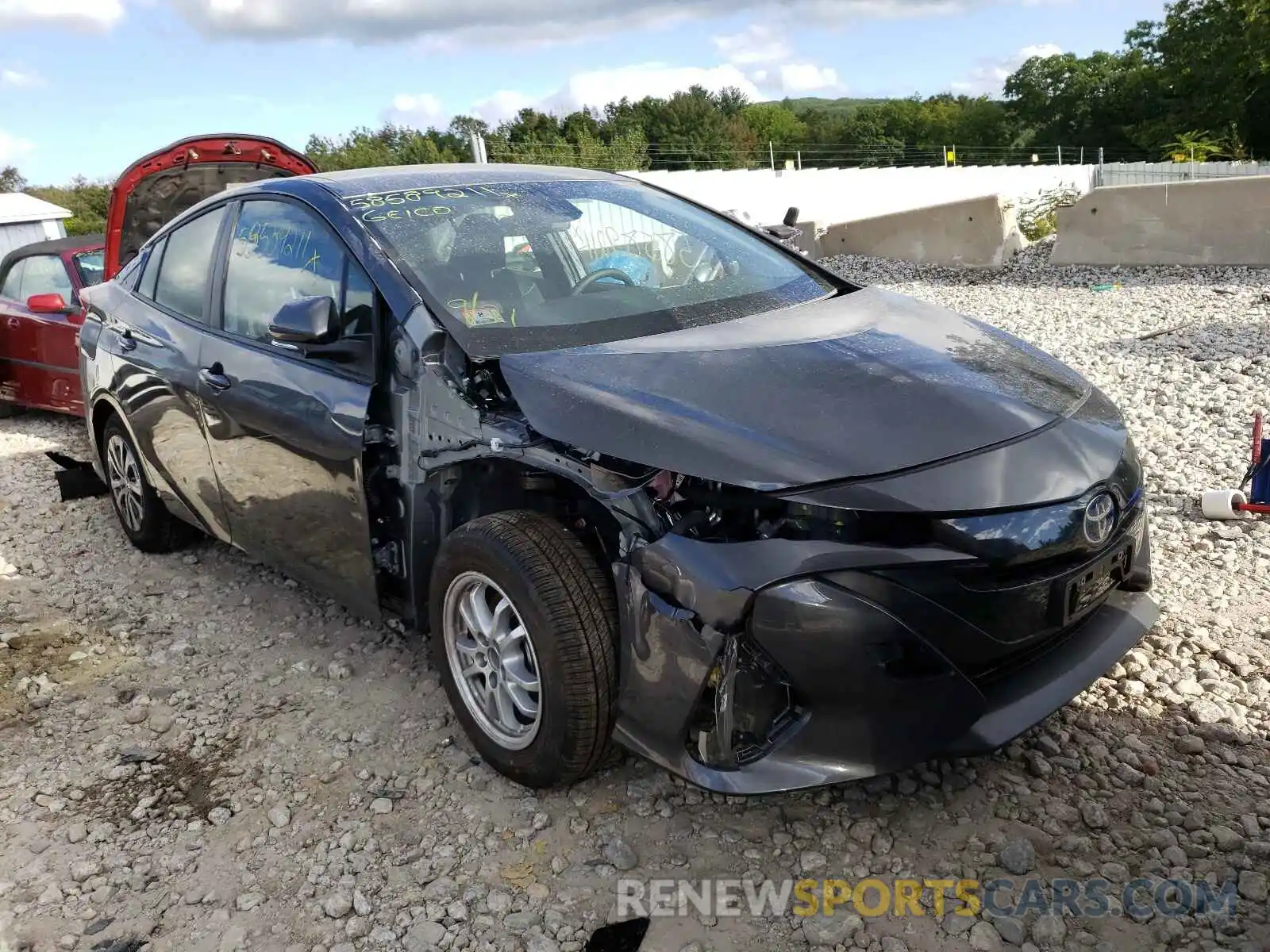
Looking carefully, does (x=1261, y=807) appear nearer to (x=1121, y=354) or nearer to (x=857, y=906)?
(x=857, y=906)

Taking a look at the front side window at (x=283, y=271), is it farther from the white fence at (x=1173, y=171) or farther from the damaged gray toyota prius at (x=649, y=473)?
the white fence at (x=1173, y=171)

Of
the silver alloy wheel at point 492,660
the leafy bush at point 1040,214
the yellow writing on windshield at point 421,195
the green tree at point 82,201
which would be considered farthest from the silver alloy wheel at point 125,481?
the green tree at point 82,201

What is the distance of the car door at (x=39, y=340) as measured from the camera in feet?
25.0

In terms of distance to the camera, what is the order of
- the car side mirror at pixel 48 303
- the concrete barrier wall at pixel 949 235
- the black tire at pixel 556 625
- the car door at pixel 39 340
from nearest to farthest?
the black tire at pixel 556 625 < the car side mirror at pixel 48 303 < the car door at pixel 39 340 < the concrete barrier wall at pixel 949 235

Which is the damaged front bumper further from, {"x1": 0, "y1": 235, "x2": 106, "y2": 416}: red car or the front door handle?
{"x1": 0, "y1": 235, "x2": 106, "y2": 416}: red car

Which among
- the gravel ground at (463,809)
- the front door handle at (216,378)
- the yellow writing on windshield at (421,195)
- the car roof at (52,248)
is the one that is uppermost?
the yellow writing on windshield at (421,195)

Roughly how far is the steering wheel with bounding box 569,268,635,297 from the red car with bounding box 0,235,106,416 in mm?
5600

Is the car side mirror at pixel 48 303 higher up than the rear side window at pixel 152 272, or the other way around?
the rear side window at pixel 152 272

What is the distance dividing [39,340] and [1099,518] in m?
7.95

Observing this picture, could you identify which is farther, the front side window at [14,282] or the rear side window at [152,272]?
the front side window at [14,282]

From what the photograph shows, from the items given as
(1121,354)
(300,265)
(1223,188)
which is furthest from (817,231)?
(300,265)

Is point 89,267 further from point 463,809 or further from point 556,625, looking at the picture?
point 556,625

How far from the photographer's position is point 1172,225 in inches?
411

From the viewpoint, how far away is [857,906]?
2369 mm
